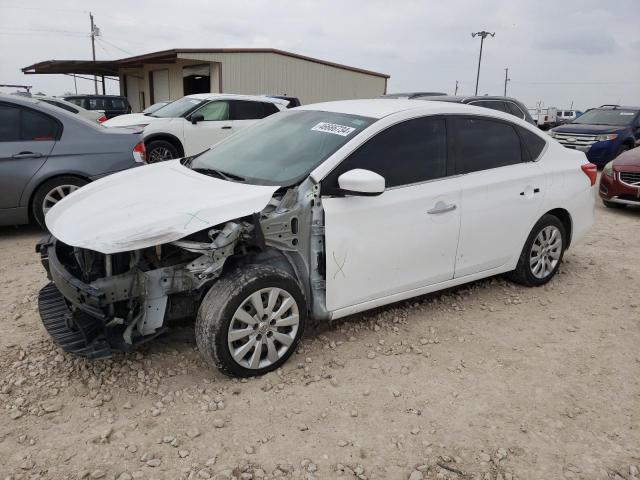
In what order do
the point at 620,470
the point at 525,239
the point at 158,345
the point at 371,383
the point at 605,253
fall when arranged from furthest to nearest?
1. the point at 605,253
2. the point at 525,239
3. the point at 158,345
4. the point at 371,383
5. the point at 620,470

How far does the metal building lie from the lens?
76.0ft

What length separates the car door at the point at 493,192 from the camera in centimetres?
390

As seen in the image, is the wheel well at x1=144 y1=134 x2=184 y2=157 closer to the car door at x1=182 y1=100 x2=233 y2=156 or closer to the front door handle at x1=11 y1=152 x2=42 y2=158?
the car door at x1=182 y1=100 x2=233 y2=156

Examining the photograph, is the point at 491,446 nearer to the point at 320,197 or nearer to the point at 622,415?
the point at 622,415

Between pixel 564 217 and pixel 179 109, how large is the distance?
8.17 meters

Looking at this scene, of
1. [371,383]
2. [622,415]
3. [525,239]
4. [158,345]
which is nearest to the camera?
[622,415]

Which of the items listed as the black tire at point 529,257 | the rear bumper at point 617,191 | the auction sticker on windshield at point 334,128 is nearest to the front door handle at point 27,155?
the auction sticker on windshield at point 334,128

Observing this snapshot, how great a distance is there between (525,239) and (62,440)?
366 cm

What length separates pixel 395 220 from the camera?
11.4ft

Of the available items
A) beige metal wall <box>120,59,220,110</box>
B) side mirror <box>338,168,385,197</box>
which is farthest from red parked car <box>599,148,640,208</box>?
beige metal wall <box>120,59,220,110</box>

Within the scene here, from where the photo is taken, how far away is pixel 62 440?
261 centimetres

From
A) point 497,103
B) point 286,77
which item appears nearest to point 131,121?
point 497,103

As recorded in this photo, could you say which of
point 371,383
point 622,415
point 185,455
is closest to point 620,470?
point 622,415

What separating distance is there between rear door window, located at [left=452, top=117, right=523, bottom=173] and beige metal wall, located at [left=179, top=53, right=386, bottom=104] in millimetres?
20628
